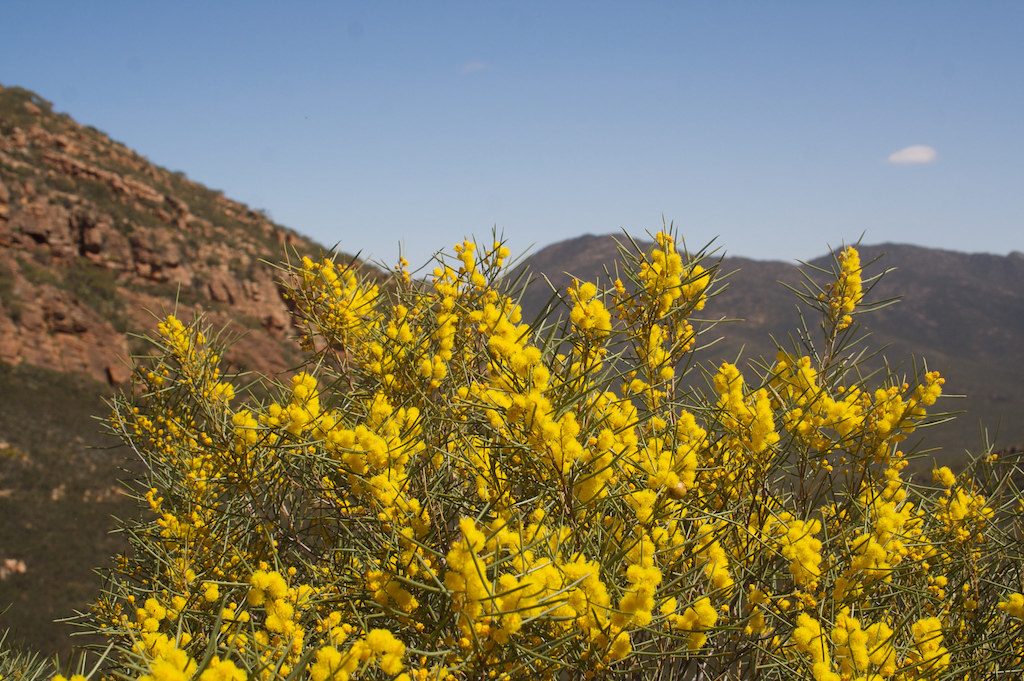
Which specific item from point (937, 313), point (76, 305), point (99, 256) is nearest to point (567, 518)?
point (76, 305)

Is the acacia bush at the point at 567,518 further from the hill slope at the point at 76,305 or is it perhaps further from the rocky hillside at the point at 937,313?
the rocky hillside at the point at 937,313

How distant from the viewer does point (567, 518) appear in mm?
1546

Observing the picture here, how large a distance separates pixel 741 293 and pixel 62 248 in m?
62.1

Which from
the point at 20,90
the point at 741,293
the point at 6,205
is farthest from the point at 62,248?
the point at 741,293

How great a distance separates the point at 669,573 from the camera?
174cm

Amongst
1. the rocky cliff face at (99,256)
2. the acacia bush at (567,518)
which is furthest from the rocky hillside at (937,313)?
the acacia bush at (567,518)

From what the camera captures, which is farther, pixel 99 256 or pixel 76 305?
pixel 99 256

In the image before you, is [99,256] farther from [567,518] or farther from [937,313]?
[937,313]

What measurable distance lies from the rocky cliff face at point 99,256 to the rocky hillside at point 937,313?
25.4m

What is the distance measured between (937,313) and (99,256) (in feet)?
254

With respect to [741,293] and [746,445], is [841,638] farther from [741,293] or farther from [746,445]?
[741,293]

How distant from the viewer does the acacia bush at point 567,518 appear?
1.32 metres

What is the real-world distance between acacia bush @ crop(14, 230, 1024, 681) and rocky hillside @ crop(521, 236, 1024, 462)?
4132 centimetres

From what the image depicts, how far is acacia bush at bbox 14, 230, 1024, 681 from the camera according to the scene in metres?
→ 1.32
